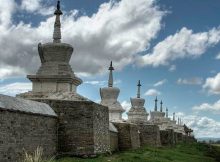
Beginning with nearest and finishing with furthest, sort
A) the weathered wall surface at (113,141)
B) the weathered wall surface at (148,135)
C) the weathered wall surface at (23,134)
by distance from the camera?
the weathered wall surface at (23,134), the weathered wall surface at (113,141), the weathered wall surface at (148,135)

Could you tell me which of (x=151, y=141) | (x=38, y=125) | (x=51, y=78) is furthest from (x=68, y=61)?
(x=151, y=141)

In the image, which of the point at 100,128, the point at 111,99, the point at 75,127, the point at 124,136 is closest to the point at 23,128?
the point at 75,127

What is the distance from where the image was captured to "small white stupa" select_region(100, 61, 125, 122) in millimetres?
43656

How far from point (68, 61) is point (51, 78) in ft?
5.10

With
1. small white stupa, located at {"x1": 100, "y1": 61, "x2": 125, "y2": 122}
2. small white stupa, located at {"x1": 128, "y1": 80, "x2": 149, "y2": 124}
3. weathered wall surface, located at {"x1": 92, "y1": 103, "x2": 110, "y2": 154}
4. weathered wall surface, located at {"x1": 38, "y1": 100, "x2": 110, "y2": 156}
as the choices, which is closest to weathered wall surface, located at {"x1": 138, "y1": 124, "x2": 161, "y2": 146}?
small white stupa, located at {"x1": 100, "y1": 61, "x2": 125, "y2": 122}

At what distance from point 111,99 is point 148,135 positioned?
5.58m

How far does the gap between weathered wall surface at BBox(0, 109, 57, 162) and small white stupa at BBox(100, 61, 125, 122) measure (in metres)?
23.1

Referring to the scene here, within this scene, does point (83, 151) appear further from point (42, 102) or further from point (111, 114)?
point (111, 114)

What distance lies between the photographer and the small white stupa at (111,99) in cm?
4366

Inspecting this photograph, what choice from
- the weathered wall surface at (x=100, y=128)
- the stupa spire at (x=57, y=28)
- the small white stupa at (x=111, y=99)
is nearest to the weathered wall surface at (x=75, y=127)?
the weathered wall surface at (x=100, y=128)

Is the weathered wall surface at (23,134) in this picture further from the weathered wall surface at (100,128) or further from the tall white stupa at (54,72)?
the tall white stupa at (54,72)

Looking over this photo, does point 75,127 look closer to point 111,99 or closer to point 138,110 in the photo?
point 111,99

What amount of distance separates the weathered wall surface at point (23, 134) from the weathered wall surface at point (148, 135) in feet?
66.5

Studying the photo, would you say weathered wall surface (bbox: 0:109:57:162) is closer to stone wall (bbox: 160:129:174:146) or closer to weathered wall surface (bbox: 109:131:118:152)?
weathered wall surface (bbox: 109:131:118:152)
